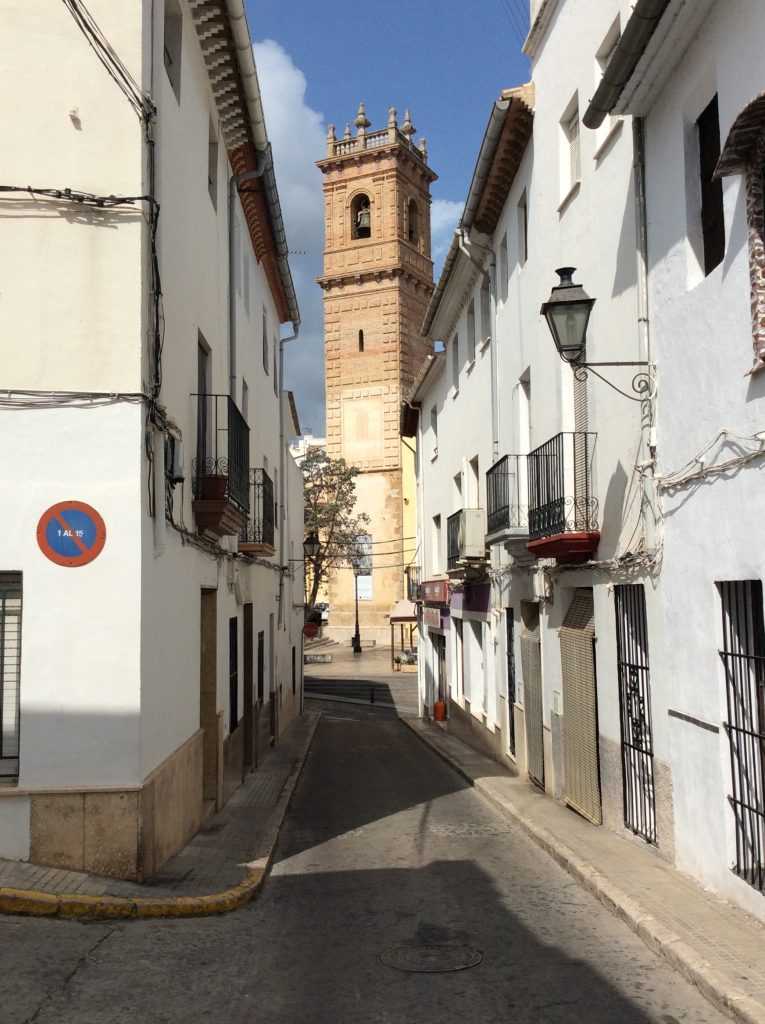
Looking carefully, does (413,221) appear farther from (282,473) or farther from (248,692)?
(248,692)

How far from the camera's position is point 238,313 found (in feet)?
46.7

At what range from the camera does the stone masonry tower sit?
2002 inches

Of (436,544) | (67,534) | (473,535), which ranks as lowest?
(67,534)

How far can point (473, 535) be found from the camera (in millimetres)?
16859

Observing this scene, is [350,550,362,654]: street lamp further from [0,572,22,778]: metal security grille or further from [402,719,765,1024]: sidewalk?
[0,572,22,778]: metal security grille

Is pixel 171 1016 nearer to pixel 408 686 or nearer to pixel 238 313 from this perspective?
pixel 238 313

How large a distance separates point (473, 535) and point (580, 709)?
609 cm

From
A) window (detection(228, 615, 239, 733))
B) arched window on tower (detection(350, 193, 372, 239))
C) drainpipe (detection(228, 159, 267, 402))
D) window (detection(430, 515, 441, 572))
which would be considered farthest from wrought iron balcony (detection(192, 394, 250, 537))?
arched window on tower (detection(350, 193, 372, 239))

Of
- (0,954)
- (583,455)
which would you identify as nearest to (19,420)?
(0,954)

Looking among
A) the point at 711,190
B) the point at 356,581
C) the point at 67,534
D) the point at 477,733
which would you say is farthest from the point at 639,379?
the point at 356,581

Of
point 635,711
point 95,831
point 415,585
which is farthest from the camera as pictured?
point 415,585

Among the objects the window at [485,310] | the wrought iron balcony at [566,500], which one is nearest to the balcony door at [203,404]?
the wrought iron balcony at [566,500]

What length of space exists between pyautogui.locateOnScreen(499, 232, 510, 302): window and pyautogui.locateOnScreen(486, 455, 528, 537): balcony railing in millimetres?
2724

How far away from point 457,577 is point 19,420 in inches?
519
